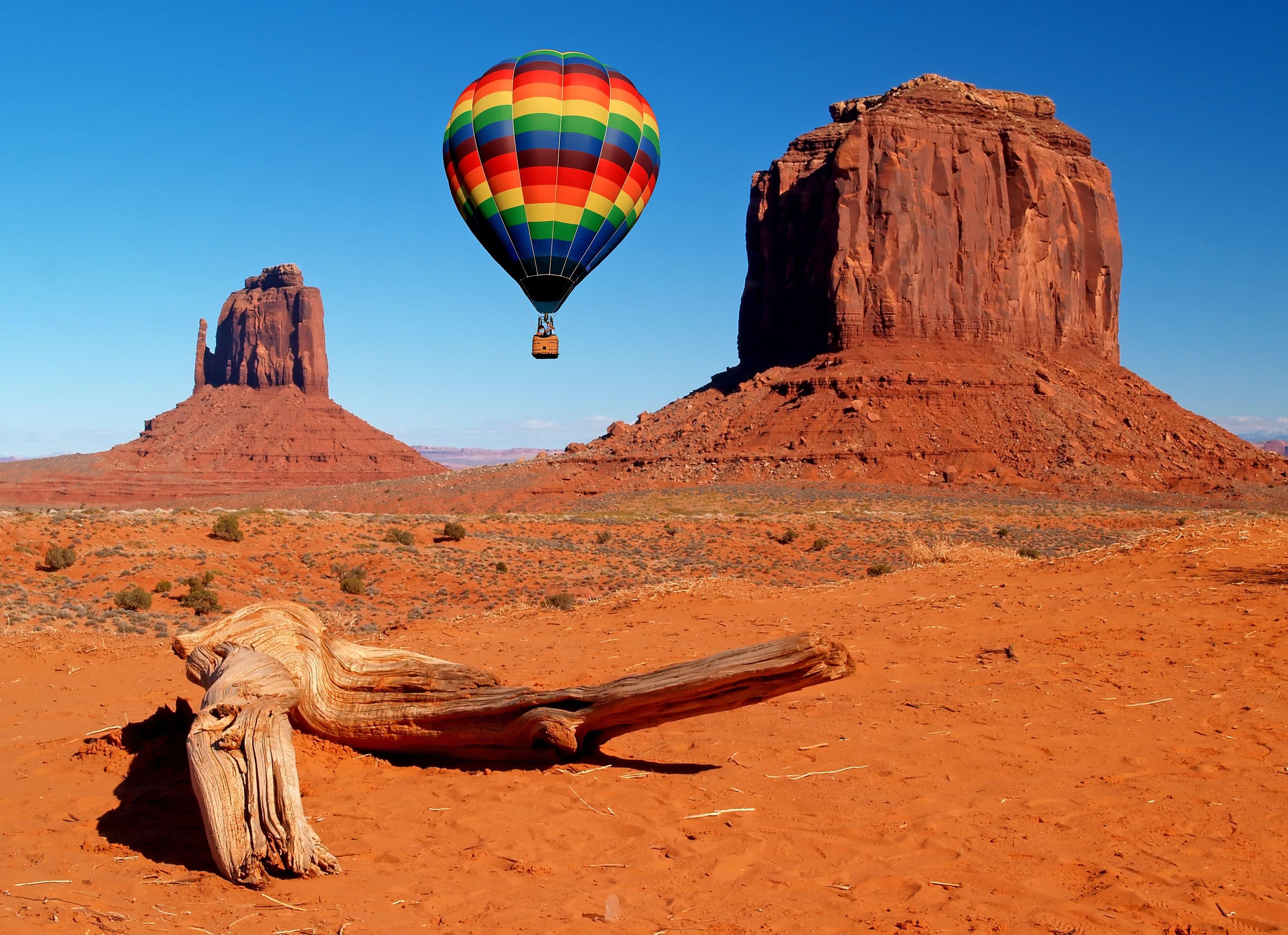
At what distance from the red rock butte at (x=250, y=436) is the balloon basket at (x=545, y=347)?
84018mm

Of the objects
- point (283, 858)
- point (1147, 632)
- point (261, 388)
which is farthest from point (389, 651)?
point (261, 388)

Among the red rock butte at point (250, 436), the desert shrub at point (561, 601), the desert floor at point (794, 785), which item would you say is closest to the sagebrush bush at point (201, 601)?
the desert floor at point (794, 785)

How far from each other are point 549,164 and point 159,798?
14.3 meters

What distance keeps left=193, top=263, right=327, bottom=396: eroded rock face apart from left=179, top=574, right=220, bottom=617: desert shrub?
5008 inches

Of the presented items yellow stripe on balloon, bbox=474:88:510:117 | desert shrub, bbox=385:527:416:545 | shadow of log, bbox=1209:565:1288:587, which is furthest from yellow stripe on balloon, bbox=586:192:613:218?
shadow of log, bbox=1209:565:1288:587

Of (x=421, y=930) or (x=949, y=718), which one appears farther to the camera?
(x=949, y=718)

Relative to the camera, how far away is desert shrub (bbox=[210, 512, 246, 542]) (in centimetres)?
2269

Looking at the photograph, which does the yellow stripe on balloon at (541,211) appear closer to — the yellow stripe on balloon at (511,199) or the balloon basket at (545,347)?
the yellow stripe on balloon at (511,199)

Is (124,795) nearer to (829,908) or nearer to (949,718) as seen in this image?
(829,908)

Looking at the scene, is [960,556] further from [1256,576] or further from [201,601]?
[201,601]

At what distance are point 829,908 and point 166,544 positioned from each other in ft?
65.4

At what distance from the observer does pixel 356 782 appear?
21.8 feet

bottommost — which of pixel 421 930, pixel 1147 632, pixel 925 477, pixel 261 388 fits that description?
pixel 421 930

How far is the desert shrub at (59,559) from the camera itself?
18125 millimetres
